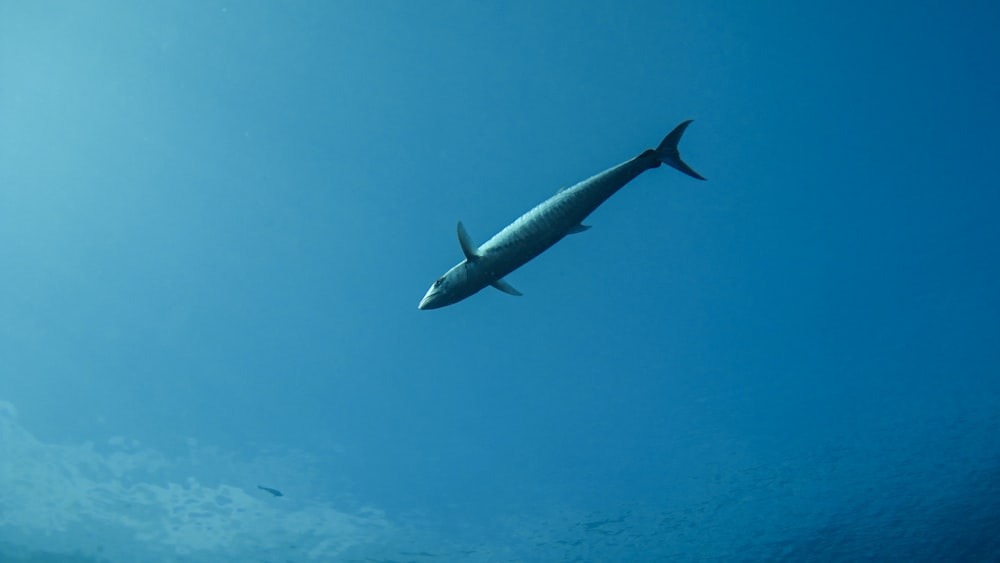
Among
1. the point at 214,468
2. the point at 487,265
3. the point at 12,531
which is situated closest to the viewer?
the point at 487,265

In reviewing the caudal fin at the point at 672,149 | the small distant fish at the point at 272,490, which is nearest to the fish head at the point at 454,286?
the caudal fin at the point at 672,149

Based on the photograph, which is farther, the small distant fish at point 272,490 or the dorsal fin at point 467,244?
the small distant fish at point 272,490

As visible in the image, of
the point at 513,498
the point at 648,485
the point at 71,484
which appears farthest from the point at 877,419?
the point at 71,484

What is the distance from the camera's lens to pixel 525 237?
2.74m

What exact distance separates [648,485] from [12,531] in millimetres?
30527

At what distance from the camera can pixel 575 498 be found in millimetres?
20844

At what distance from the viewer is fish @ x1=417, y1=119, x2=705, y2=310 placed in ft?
9.02

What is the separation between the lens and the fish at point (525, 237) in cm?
275

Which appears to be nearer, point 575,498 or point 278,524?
point 575,498

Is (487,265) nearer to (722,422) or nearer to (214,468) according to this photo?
(722,422)

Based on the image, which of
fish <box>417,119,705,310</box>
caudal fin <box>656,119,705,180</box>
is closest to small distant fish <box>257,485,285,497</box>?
fish <box>417,119,705,310</box>

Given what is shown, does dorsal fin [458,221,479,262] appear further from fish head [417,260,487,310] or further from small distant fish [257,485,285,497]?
small distant fish [257,485,285,497]

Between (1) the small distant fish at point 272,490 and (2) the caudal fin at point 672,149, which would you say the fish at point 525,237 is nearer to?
(2) the caudal fin at point 672,149

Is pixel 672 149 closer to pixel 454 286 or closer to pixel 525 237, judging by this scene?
pixel 525 237
